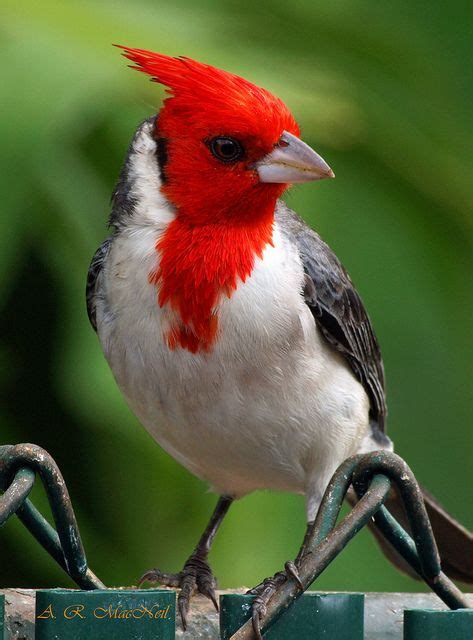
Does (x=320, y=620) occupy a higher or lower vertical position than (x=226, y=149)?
lower

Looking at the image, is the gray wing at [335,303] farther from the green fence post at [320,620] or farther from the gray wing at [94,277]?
the green fence post at [320,620]

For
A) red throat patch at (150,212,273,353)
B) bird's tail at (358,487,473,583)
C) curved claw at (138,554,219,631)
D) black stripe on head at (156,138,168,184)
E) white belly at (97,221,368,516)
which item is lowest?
curved claw at (138,554,219,631)

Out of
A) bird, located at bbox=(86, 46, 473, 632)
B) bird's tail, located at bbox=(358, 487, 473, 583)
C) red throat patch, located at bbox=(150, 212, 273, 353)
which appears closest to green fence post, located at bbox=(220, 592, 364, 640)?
bird, located at bbox=(86, 46, 473, 632)

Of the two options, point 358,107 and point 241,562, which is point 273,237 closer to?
point 358,107

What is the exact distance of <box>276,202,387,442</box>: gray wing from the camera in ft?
9.02

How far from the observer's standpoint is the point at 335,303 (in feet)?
9.23

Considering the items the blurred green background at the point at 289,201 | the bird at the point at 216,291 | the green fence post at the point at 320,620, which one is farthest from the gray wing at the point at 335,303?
the green fence post at the point at 320,620

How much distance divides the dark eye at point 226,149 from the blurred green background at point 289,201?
0.26 metres

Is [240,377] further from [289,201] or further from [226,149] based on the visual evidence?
[289,201]

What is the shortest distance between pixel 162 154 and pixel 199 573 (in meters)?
1.01

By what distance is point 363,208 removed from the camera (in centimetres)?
298

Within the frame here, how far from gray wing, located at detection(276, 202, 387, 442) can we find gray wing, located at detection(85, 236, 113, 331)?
17.2 inches

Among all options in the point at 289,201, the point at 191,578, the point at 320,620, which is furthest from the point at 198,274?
the point at 320,620

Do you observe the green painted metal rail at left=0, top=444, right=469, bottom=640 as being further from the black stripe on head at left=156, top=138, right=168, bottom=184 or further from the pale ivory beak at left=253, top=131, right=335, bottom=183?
the black stripe on head at left=156, top=138, right=168, bottom=184
